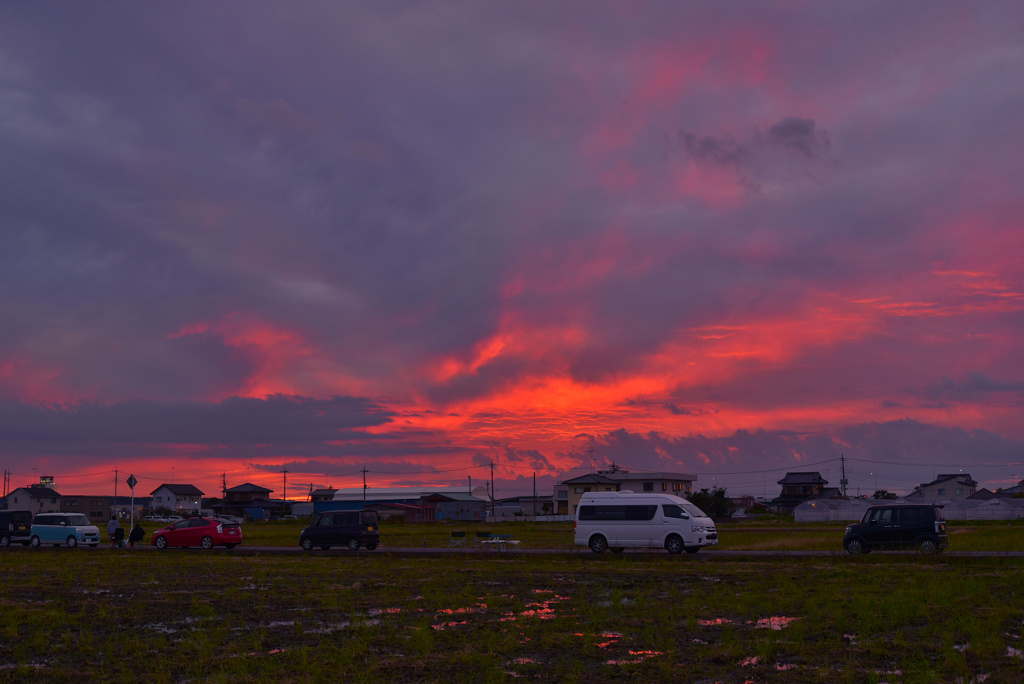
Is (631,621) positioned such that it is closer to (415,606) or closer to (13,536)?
(415,606)

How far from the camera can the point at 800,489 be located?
452 ft

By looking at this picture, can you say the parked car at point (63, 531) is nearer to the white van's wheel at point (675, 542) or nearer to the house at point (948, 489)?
the white van's wheel at point (675, 542)

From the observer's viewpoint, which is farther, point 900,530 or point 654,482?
point 654,482

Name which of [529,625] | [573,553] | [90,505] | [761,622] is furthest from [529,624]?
[90,505]

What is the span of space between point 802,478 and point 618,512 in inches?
4626

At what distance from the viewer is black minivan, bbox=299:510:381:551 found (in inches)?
1447

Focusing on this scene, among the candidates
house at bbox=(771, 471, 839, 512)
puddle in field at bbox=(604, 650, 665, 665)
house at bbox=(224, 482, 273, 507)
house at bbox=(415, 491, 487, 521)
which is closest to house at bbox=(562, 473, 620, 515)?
house at bbox=(415, 491, 487, 521)

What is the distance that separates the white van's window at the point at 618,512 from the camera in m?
31.3

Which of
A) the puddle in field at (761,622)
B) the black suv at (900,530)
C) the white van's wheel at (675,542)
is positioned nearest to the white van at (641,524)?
the white van's wheel at (675,542)

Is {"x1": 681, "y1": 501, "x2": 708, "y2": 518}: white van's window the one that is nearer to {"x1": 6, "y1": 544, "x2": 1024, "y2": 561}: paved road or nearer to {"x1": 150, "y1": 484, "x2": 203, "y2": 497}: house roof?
{"x1": 6, "y1": 544, "x2": 1024, "y2": 561}: paved road

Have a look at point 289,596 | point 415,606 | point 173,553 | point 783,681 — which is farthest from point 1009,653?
Answer: point 173,553

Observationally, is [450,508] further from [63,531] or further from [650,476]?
[63,531]

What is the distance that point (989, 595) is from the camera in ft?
54.3

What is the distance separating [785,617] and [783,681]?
5.11 metres
